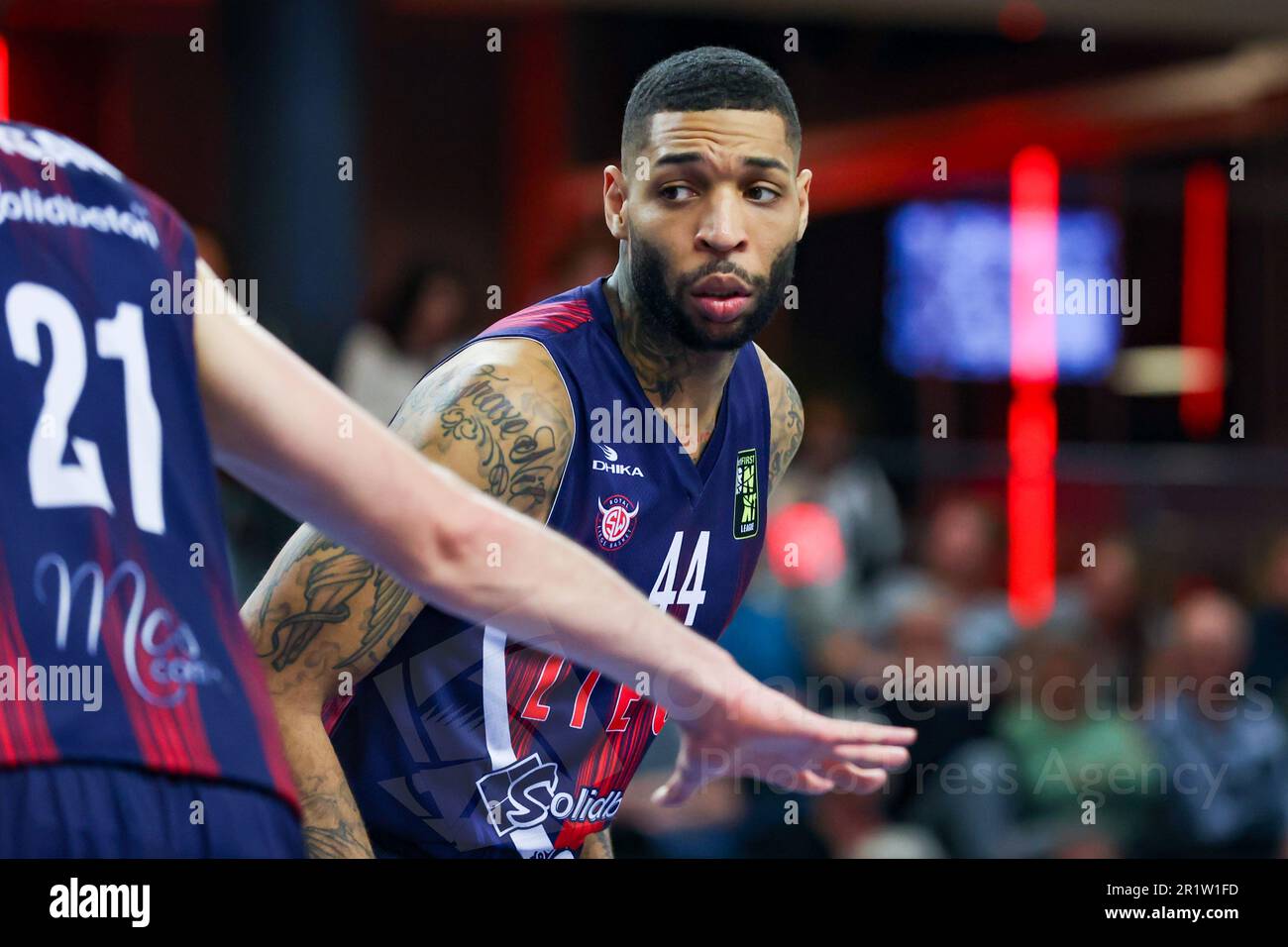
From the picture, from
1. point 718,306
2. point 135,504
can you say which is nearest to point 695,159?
point 718,306

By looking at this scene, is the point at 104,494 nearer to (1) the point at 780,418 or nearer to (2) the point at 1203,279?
(1) the point at 780,418

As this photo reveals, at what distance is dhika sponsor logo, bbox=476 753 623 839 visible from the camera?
7.58 ft

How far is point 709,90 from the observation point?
232cm

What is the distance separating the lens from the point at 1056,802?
4480 millimetres

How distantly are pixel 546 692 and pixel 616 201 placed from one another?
29.1 inches

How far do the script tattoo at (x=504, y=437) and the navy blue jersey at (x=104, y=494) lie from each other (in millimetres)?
725

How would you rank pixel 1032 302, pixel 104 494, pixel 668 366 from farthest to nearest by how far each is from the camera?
pixel 1032 302
pixel 668 366
pixel 104 494

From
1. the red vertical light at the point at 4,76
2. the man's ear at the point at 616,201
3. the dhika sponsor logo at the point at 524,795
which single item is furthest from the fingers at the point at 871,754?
the red vertical light at the point at 4,76

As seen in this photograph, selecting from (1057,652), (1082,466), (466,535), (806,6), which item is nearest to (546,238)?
(806,6)

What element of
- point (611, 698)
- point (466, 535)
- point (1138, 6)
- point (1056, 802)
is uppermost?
point (1138, 6)

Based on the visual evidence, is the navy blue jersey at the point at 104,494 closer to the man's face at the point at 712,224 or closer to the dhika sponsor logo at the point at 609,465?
the dhika sponsor logo at the point at 609,465
